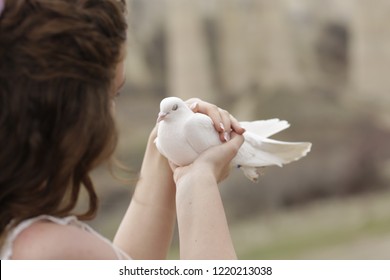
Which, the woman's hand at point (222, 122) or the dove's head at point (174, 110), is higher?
the dove's head at point (174, 110)

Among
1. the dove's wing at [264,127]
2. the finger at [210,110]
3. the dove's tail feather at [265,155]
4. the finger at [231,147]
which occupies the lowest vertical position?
the dove's tail feather at [265,155]

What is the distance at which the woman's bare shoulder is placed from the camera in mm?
882

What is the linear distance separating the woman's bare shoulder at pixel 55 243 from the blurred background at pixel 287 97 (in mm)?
4119

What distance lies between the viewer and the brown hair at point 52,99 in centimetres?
87

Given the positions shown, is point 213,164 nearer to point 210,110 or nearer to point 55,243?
point 210,110

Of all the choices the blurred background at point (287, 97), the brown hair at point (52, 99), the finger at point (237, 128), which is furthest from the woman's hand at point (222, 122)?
the blurred background at point (287, 97)

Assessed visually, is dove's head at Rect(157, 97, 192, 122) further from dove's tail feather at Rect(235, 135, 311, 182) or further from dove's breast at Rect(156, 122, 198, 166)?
dove's tail feather at Rect(235, 135, 311, 182)

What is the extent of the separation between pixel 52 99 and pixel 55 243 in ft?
0.59

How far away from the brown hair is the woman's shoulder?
2cm

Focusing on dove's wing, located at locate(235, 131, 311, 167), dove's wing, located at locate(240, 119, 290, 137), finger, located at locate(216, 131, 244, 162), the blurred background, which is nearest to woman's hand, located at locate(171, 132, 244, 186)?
finger, located at locate(216, 131, 244, 162)

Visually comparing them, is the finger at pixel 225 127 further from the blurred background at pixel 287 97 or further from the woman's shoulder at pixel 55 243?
the blurred background at pixel 287 97

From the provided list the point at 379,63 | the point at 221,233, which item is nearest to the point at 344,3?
the point at 379,63
